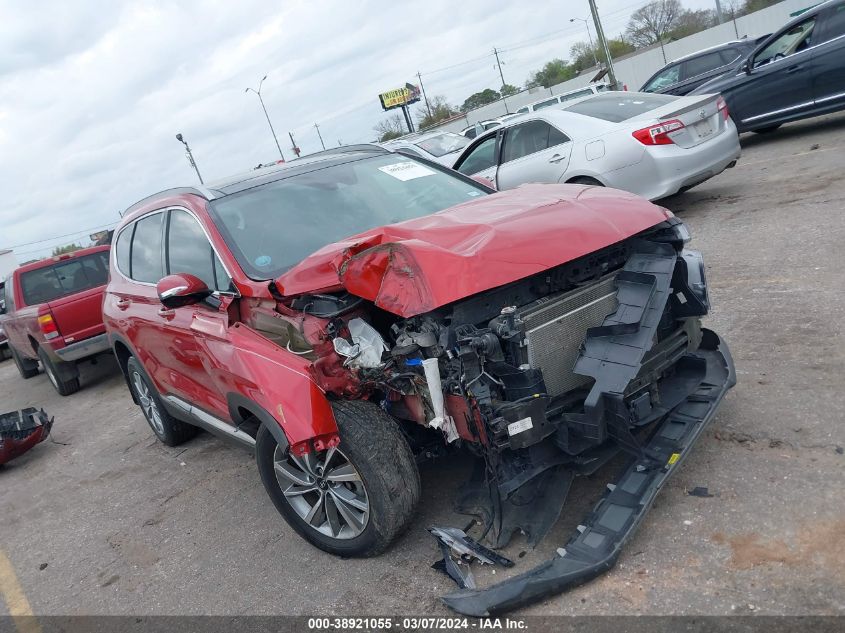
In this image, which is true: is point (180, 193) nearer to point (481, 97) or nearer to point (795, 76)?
point (795, 76)

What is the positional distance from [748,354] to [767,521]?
5.87 feet

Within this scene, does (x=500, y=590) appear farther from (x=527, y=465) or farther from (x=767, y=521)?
(x=767, y=521)

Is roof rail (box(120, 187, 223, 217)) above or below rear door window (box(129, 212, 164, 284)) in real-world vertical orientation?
above

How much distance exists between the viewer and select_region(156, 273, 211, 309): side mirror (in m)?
3.66

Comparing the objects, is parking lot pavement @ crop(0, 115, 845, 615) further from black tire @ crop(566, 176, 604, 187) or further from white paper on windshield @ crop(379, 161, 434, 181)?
white paper on windshield @ crop(379, 161, 434, 181)

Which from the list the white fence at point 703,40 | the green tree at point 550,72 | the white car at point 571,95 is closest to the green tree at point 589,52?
the green tree at point 550,72

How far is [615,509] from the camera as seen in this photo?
2941 millimetres

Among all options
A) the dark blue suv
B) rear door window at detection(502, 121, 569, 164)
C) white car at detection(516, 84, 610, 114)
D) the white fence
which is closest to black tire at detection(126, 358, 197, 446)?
rear door window at detection(502, 121, 569, 164)

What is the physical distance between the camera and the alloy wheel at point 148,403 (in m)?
5.64

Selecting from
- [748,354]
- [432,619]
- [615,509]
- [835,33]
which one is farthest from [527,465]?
[835,33]

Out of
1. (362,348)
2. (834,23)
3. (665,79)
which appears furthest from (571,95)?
(362,348)

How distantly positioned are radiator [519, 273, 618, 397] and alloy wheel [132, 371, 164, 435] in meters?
3.73

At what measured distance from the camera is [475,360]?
288 centimetres

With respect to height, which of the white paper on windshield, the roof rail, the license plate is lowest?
the license plate
